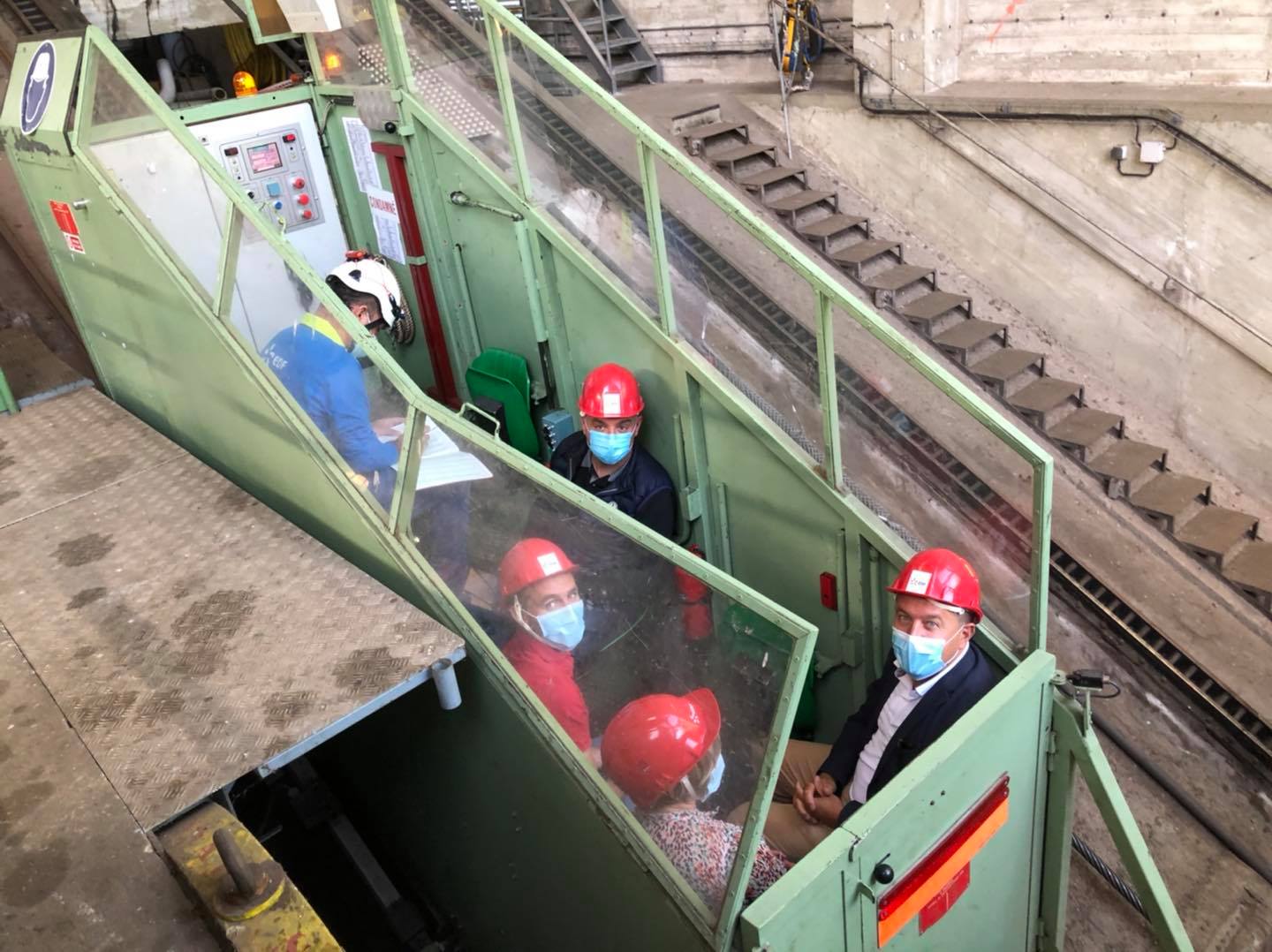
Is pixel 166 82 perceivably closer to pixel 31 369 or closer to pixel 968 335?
pixel 31 369

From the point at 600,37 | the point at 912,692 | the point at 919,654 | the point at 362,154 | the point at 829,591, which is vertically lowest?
the point at 829,591

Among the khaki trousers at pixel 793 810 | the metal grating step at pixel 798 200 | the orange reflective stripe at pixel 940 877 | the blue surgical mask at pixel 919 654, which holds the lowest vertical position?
the khaki trousers at pixel 793 810

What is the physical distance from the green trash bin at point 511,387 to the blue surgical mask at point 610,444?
690 mm

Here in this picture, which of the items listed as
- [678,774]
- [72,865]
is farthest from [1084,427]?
[72,865]

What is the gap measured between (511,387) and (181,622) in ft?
6.84

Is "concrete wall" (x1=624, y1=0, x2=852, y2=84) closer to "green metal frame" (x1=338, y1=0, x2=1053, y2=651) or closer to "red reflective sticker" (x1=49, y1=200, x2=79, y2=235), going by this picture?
"green metal frame" (x1=338, y1=0, x2=1053, y2=651)

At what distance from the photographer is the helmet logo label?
2963 mm

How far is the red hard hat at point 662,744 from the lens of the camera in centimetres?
242

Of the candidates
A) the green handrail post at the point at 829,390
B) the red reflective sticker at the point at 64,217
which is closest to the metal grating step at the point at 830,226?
the green handrail post at the point at 829,390

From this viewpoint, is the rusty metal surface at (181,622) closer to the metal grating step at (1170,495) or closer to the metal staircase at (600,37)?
the metal grating step at (1170,495)

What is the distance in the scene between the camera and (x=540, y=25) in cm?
918

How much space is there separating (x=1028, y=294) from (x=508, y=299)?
4.11m

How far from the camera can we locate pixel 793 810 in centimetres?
328

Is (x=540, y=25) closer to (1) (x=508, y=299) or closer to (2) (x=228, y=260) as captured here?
(1) (x=508, y=299)
